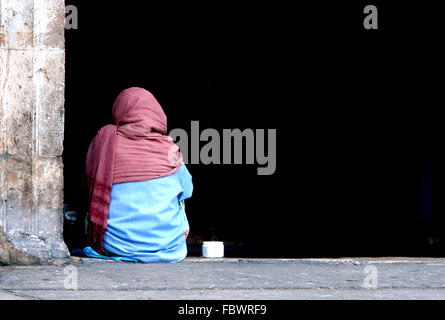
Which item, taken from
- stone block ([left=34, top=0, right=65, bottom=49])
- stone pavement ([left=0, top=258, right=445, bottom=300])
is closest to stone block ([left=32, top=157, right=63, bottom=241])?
stone pavement ([left=0, top=258, right=445, bottom=300])

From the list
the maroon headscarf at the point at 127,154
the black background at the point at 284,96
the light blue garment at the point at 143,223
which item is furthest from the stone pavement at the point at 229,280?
the black background at the point at 284,96

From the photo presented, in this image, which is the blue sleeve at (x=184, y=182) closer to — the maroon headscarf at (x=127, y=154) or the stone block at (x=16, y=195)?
the maroon headscarf at (x=127, y=154)

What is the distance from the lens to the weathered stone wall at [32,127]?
4.75m

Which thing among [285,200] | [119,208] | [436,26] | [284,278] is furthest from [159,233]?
[436,26]

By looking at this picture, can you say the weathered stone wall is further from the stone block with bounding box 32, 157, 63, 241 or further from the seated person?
the seated person

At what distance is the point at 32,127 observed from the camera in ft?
15.8

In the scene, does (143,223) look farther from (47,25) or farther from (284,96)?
(284,96)

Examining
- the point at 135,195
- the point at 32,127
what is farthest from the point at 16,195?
the point at 135,195

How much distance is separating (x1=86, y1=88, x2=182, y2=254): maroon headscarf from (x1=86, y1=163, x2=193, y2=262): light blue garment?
5 cm

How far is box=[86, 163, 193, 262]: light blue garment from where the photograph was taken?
202 inches

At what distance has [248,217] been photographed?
8.17 m

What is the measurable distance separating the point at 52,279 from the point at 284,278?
1.17 m

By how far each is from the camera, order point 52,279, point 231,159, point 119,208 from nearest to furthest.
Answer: point 52,279 → point 119,208 → point 231,159

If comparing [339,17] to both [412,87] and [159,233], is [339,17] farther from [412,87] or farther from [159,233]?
[159,233]
